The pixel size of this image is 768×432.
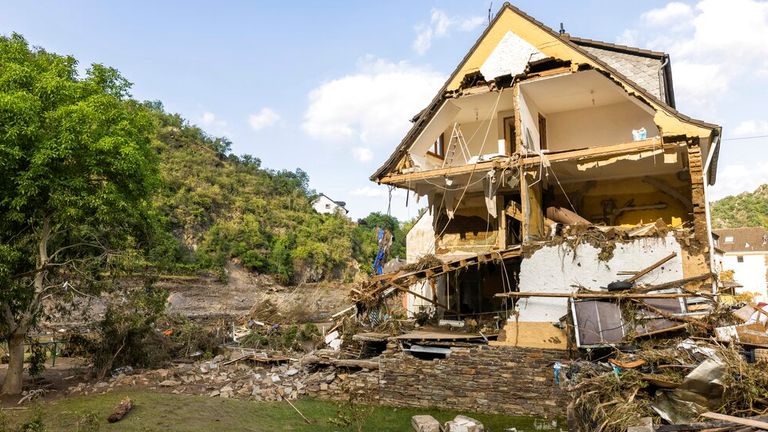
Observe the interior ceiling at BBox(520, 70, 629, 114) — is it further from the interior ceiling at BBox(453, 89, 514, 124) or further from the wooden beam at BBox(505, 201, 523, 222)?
the wooden beam at BBox(505, 201, 523, 222)

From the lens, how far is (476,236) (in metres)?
17.6

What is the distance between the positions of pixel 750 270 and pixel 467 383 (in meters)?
47.9

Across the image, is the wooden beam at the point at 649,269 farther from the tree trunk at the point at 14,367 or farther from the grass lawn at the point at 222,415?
the tree trunk at the point at 14,367

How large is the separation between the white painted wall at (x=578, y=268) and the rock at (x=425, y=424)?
416 cm

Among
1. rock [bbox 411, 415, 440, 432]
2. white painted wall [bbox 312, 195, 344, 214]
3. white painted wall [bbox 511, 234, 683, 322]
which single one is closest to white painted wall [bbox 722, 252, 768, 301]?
white painted wall [bbox 511, 234, 683, 322]

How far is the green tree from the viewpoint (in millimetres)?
12297

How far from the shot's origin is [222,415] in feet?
38.5

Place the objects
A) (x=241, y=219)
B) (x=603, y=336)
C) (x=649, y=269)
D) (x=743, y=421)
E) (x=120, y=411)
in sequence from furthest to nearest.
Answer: (x=241, y=219)
(x=649, y=269)
(x=120, y=411)
(x=603, y=336)
(x=743, y=421)

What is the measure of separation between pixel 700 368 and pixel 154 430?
10.1 meters

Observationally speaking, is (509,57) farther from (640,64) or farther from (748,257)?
(748,257)

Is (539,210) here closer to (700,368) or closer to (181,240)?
(700,368)

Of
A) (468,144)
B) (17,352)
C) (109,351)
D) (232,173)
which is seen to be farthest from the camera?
(232,173)

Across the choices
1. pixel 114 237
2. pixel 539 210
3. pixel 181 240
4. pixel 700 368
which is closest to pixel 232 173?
pixel 181 240

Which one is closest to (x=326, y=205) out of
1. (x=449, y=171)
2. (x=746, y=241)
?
(x=746, y=241)
